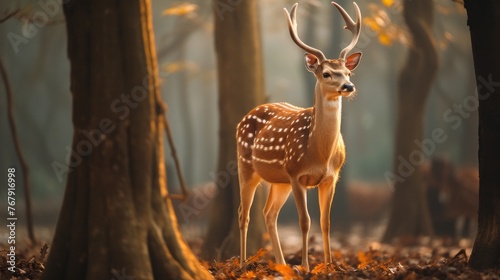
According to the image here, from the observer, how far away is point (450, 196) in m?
15.3

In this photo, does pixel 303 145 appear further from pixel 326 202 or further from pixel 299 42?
pixel 299 42

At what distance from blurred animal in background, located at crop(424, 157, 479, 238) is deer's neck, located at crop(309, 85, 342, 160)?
7.59 metres

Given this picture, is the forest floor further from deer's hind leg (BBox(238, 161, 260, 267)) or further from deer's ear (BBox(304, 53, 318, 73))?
deer's ear (BBox(304, 53, 318, 73))

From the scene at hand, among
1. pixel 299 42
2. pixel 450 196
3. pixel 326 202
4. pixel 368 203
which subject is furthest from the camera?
pixel 368 203

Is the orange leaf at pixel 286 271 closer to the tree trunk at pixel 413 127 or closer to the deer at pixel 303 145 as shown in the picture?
the deer at pixel 303 145

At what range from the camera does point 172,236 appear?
679 centimetres

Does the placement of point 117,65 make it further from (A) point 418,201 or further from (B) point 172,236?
(A) point 418,201

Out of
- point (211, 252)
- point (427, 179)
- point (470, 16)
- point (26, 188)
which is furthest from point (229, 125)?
point (427, 179)

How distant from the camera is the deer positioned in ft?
26.4

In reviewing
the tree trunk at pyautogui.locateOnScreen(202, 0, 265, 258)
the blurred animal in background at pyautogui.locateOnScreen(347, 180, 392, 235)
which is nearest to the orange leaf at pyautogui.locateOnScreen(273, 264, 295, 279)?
the tree trunk at pyautogui.locateOnScreen(202, 0, 265, 258)

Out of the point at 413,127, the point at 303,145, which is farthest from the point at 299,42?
the point at 413,127

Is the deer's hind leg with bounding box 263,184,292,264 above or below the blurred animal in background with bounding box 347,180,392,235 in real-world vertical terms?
above

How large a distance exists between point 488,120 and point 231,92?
4.46 meters

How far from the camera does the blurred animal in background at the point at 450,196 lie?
1514 cm
